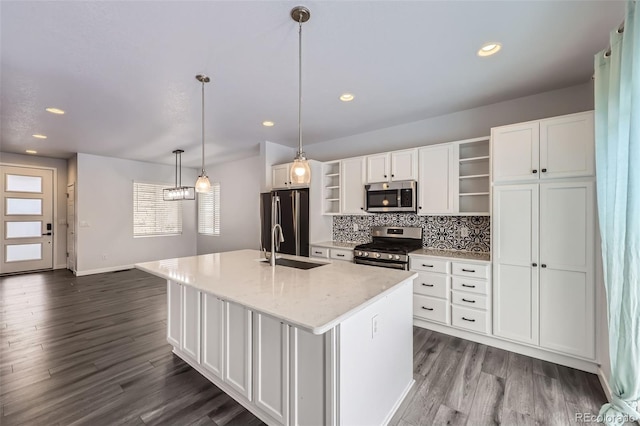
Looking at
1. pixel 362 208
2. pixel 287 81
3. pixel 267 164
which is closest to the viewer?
pixel 287 81

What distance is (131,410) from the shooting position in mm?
1908

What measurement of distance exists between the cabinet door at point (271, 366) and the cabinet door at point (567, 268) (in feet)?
7.98

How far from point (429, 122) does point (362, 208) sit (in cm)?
149

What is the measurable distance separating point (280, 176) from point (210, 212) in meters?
3.54

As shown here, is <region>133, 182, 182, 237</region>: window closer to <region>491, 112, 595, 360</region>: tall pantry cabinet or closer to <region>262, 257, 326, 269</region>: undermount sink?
<region>262, 257, 326, 269</region>: undermount sink

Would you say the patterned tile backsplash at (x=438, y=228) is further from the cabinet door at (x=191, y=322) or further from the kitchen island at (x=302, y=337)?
the cabinet door at (x=191, y=322)

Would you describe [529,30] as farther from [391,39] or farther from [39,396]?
[39,396]

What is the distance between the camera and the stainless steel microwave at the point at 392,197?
3508mm

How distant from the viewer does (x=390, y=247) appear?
11.8ft

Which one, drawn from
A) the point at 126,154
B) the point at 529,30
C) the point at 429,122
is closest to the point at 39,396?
the point at 529,30

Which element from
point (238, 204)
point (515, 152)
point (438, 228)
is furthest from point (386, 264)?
point (238, 204)

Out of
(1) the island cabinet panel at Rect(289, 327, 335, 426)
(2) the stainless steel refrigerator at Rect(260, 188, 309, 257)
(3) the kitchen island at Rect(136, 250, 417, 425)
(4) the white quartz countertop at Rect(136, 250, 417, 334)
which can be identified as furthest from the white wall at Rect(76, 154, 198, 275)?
(1) the island cabinet panel at Rect(289, 327, 335, 426)

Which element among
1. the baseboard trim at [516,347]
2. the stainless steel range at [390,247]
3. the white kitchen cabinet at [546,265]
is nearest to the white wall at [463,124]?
the white kitchen cabinet at [546,265]

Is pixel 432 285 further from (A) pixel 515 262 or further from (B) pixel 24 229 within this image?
(B) pixel 24 229
